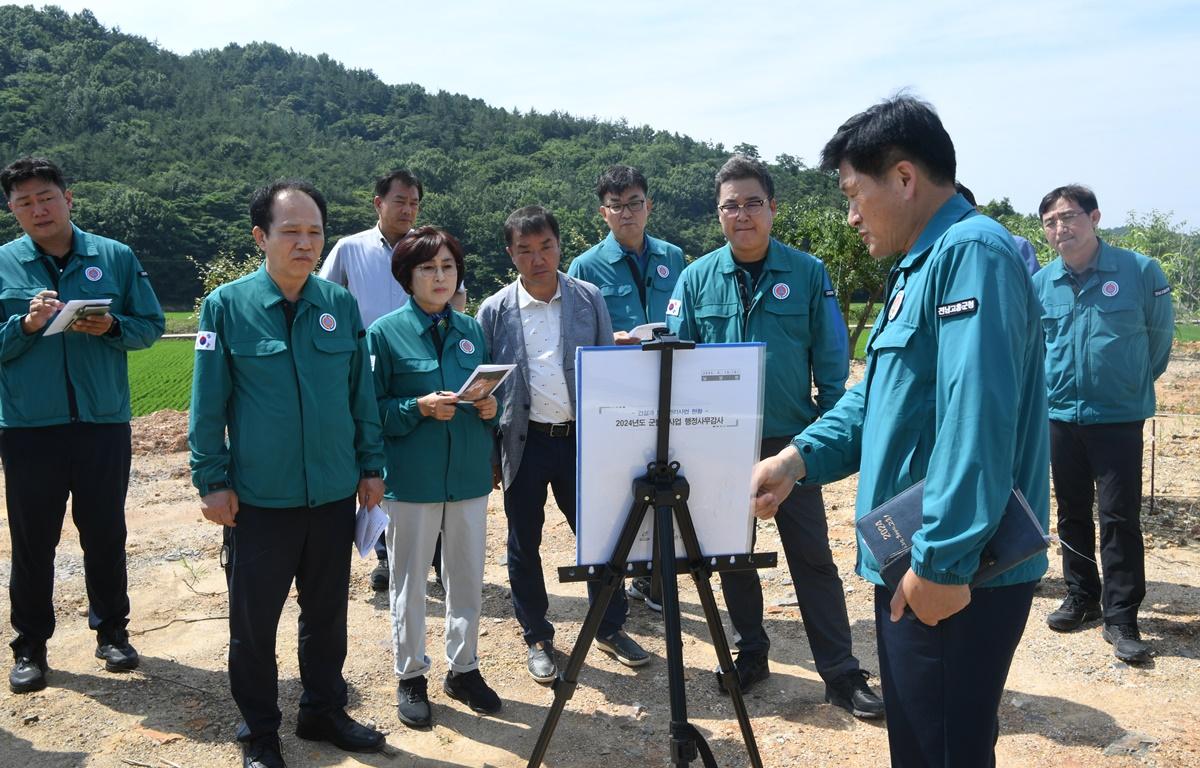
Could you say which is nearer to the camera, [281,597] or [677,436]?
[677,436]

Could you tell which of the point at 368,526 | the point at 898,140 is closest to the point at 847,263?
the point at 368,526

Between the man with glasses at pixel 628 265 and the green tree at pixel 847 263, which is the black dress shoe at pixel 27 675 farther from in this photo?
the green tree at pixel 847 263

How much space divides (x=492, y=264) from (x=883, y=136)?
4560cm

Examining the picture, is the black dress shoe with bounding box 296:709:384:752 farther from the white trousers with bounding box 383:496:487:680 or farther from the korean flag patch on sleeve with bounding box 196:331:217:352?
the korean flag patch on sleeve with bounding box 196:331:217:352

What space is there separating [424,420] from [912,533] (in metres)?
2.44

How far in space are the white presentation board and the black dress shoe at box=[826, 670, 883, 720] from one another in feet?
4.50

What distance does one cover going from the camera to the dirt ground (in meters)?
3.65

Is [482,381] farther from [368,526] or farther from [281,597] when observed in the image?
[281,597]

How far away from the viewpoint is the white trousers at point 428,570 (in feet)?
12.9

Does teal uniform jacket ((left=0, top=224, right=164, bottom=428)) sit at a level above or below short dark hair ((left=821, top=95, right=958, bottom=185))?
below

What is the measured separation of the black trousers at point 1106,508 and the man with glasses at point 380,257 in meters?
3.66

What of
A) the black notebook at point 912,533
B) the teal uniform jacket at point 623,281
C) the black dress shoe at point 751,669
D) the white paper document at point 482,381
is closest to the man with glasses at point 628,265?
the teal uniform jacket at point 623,281

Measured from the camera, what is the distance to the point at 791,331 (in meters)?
4.14

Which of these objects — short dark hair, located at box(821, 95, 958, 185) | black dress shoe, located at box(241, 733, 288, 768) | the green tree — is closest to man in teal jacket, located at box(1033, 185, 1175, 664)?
short dark hair, located at box(821, 95, 958, 185)
